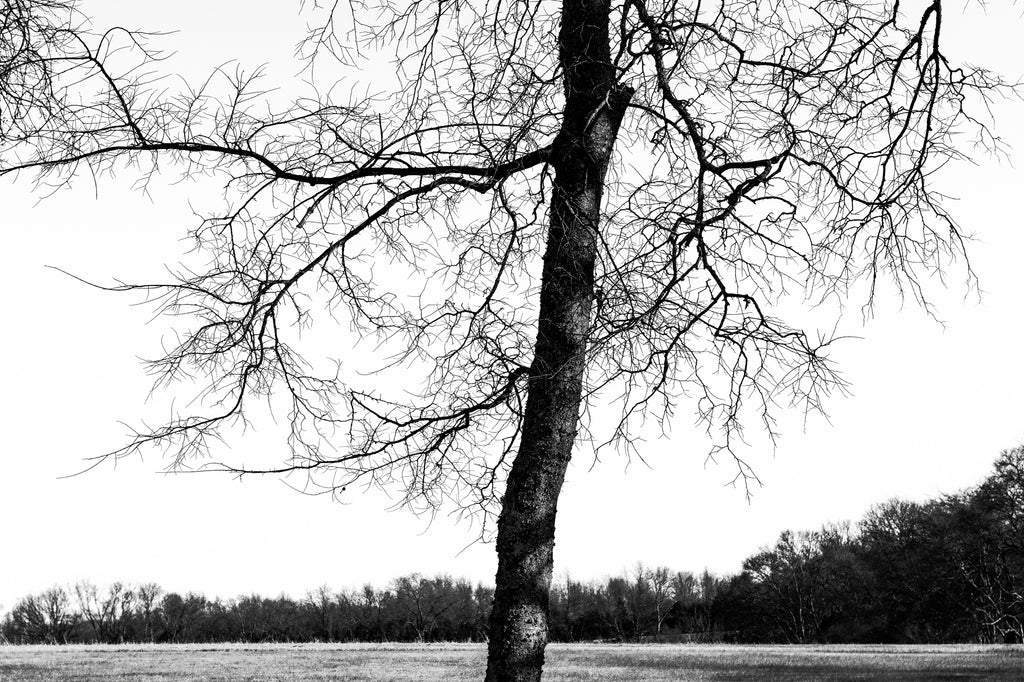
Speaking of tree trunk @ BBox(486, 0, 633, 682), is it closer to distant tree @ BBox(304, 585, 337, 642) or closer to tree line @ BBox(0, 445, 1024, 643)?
tree line @ BBox(0, 445, 1024, 643)

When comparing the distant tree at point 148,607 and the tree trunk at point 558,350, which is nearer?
the tree trunk at point 558,350

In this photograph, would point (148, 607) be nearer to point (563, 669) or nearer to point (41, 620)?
point (41, 620)

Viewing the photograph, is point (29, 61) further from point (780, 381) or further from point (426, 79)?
point (780, 381)

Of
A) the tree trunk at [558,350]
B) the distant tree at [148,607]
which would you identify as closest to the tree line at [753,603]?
the distant tree at [148,607]

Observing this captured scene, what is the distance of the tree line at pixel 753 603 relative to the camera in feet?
155

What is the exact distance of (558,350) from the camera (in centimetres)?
464

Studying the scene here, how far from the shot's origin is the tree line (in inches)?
1859

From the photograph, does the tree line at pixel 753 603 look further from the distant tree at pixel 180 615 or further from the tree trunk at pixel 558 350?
the tree trunk at pixel 558 350

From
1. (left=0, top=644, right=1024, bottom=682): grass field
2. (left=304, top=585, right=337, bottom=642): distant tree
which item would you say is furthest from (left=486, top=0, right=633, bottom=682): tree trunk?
(left=304, top=585, right=337, bottom=642): distant tree

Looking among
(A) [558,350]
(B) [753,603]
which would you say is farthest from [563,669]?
(B) [753,603]

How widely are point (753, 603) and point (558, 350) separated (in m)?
67.0

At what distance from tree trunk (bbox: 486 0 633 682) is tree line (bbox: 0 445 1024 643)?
42822 mm

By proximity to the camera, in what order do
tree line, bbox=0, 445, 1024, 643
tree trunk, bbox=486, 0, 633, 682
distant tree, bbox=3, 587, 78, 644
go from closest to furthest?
1. tree trunk, bbox=486, 0, 633, 682
2. tree line, bbox=0, 445, 1024, 643
3. distant tree, bbox=3, 587, 78, 644

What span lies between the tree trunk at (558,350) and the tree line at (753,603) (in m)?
42.8
